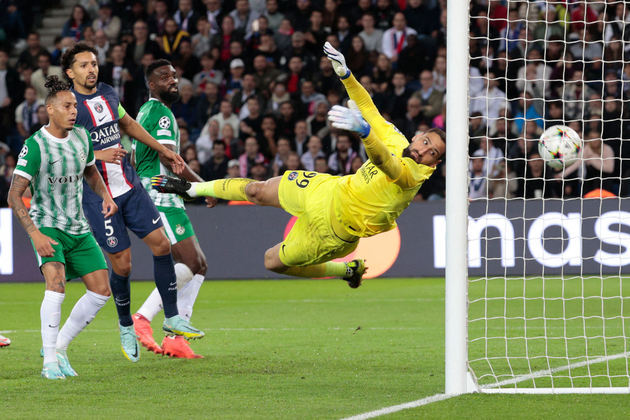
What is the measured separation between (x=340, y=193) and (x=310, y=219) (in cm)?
27

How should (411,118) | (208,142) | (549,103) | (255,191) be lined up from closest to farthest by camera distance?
(255,191) → (549,103) → (411,118) → (208,142)

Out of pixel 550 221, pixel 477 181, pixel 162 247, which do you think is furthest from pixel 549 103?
pixel 162 247

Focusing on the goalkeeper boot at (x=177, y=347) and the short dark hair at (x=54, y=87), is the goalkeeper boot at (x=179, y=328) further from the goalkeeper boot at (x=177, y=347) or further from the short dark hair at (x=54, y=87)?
the short dark hair at (x=54, y=87)

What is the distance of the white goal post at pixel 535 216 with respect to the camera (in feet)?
18.4

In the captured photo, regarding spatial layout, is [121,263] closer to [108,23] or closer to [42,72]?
[42,72]

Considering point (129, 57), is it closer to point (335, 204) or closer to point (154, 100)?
point (154, 100)

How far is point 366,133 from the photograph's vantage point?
5.70 meters

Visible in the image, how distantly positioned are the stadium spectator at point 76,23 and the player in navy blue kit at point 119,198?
10940 mm

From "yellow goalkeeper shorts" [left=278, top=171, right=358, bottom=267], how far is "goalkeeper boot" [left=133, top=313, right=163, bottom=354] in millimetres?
1233

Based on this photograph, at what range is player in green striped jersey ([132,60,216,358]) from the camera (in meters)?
7.66

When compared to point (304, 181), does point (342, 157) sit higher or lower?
lower

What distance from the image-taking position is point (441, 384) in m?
5.99

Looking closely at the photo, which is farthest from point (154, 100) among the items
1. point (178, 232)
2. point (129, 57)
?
point (129, 57)

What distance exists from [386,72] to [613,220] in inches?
175
